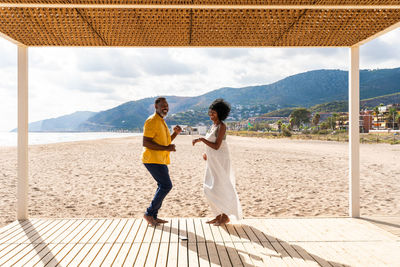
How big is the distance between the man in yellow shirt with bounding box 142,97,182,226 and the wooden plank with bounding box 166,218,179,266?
24 cm

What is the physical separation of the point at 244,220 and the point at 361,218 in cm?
142

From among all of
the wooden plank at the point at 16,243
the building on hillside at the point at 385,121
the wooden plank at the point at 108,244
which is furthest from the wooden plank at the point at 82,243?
the building on hillside at the point at 385,121

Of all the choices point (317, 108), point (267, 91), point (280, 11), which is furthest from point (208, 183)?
point (267, 91)

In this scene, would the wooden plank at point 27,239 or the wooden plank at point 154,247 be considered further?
the wooden plank at point 27,239

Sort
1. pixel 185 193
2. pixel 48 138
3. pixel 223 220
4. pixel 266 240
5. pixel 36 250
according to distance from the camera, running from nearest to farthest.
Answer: pixel 36 250, pixel 266 240, pixel 223 220, pixel 185 193, pixel 48 138

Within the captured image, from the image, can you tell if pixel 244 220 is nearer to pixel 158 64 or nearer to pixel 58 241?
pixel 58 241

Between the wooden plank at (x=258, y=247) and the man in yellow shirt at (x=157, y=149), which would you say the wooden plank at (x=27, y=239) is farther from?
the wooden plank at (x=258, y=247)

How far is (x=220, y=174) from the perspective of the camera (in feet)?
10.6

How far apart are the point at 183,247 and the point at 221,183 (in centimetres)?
85

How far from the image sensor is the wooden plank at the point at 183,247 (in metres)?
2.37

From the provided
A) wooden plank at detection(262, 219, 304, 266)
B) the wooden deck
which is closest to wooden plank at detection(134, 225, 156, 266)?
the wooden deck

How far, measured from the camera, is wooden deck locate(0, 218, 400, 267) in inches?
94.0

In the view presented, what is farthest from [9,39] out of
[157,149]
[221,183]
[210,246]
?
[210,246]

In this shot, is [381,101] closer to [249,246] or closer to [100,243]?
[249,246]
